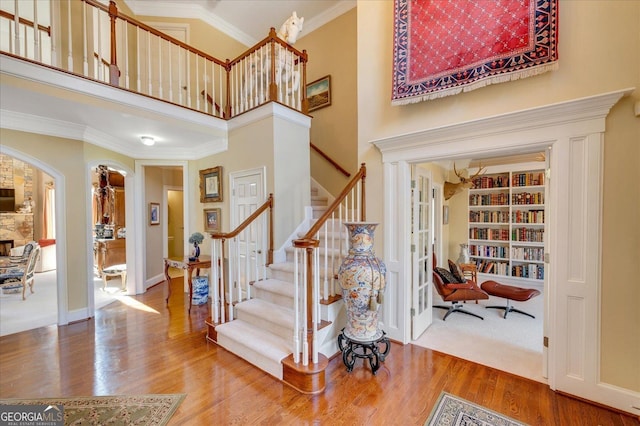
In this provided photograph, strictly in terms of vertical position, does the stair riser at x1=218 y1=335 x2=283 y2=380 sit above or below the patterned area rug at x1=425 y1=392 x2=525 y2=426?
above

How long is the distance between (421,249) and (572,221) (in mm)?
1382

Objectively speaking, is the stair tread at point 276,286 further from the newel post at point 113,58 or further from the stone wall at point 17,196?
the stone wall at point 17,196

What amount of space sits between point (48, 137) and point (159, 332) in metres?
2.87

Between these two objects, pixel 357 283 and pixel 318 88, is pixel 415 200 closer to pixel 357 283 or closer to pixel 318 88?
pixel 357 283

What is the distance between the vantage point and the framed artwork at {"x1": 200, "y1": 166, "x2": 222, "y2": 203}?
14.5 feet

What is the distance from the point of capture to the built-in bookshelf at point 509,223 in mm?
5023

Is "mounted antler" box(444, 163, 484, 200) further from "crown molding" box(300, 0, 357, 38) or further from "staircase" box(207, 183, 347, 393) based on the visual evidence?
"crown molding" box(300, 0, 357, 38)

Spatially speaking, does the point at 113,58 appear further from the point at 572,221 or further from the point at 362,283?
the point at 572,221

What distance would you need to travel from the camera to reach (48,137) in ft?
11.2

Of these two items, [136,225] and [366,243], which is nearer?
[366,243]

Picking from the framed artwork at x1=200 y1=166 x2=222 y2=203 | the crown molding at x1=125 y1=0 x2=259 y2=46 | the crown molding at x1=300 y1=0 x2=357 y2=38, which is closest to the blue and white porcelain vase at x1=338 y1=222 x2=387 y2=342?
the framed artwork at x1=200 y1=166 x2=222 y2=203

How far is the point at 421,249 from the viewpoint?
3.15 metres

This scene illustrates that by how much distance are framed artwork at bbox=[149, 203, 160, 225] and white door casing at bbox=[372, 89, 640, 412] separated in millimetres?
5634

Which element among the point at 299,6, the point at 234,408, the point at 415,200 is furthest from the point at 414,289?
the point at 299,6
